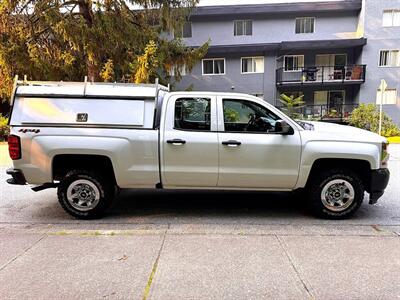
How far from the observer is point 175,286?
3.42 m

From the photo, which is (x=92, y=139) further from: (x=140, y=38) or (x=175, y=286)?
(x=140, y=38)

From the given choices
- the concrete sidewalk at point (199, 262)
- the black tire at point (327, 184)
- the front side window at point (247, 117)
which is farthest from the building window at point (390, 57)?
the concrete sidewalk at point (199, 262)

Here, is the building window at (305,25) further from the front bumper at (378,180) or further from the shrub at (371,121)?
the front bumper at (378,180)

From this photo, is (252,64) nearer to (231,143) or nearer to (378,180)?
(378,180)

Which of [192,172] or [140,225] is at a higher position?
[192,172]

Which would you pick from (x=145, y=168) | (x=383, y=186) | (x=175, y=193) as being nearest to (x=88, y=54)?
(x=175, y=193)

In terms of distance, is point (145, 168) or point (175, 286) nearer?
point (175, 286)

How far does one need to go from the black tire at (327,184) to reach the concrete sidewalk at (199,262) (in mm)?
350

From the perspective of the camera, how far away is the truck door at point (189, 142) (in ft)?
17.1

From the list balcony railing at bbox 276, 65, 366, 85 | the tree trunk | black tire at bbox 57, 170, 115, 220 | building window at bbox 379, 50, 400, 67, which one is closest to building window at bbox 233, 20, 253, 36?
balcony railing at bbox 276, 65, 366, 85

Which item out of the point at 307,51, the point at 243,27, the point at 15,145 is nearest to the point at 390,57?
the point at 307,51

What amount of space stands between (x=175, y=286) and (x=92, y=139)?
2.70m

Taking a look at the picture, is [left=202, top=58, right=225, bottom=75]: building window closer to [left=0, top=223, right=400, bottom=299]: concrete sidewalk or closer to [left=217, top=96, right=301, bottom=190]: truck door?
[left=217, top=96, right=301, bottom=190]: truck door

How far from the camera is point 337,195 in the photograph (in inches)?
210
